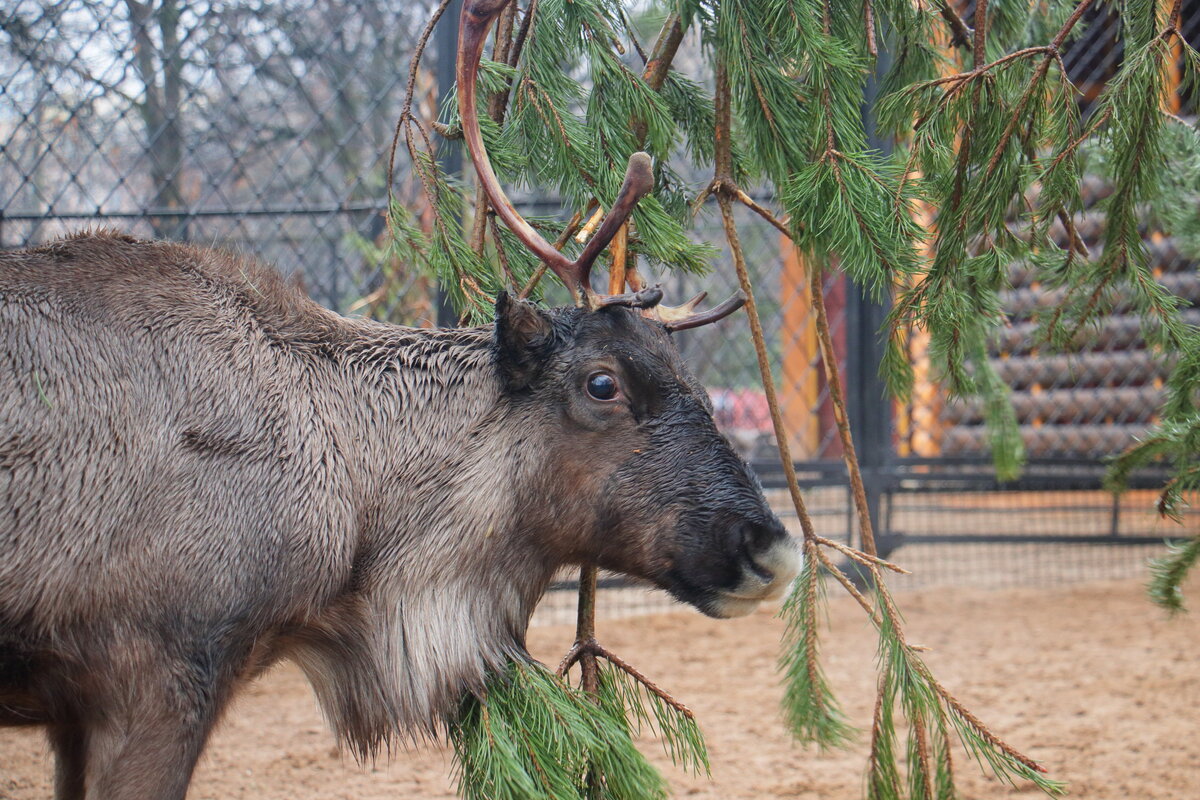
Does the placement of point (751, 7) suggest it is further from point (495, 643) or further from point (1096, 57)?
point (1096, 57)

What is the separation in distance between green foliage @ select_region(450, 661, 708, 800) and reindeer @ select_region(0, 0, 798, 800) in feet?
0.23

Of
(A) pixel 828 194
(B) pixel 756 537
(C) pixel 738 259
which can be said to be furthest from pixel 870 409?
(B) pixel 756 537

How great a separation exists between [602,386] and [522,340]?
0.71 feet

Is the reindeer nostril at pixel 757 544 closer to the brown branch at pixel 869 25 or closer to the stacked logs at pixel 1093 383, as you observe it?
the brown branch at pixel 869 25

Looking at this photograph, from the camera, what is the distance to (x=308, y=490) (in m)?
2.20

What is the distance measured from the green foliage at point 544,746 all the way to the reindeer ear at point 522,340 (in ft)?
2.24

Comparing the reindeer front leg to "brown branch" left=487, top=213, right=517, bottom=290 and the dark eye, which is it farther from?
"brown branch" left=487, top=213, right=517, bottom=290

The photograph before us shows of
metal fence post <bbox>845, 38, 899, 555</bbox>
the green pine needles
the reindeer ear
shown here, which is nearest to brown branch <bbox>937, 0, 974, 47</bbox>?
the green pine needles

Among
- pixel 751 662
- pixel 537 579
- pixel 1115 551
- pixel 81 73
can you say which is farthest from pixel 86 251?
pixel 1115 551

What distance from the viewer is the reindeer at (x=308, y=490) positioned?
2.02 metres

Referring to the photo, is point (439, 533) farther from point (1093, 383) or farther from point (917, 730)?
Result: point (1093, 383)

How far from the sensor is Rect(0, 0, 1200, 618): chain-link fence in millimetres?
5387

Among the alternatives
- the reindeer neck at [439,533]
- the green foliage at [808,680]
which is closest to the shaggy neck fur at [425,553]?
the reindeer neck at [439,533]

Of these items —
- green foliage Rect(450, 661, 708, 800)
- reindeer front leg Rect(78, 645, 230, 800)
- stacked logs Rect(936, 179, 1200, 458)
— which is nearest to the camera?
reindeer front leg Rect(78, 645, 230, 800)
